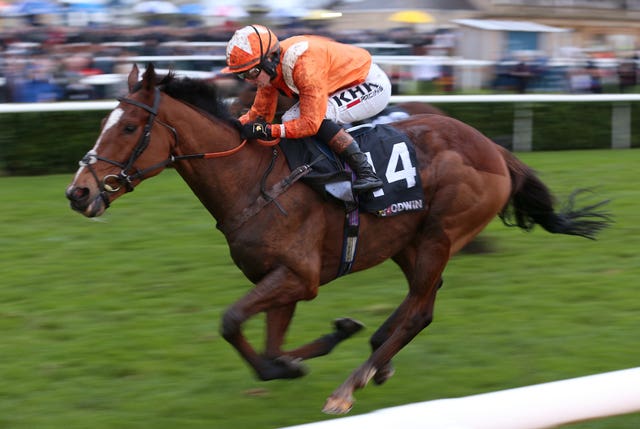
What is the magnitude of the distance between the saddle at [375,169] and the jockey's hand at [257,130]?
0.40 ft

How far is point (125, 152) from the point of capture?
135 inches

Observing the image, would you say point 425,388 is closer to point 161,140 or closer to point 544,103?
point 161,140

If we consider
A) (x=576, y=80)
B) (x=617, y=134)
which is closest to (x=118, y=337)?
(x=617, y=134)

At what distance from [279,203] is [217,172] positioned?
28 centimetres

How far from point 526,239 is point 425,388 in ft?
10.1

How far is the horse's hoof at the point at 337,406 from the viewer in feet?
11.6

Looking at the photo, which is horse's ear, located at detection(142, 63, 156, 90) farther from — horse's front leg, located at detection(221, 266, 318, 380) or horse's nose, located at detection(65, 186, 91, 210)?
horse's front leg, located at detection(221, 266, 318, 380)

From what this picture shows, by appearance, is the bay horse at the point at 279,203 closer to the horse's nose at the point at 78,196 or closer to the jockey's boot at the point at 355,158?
the horse's nose at the point at 78,196

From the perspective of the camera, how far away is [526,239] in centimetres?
665

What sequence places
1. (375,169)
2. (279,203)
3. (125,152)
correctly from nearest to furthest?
(125,152), (279,203), (375,169)

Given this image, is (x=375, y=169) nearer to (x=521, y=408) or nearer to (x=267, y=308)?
(x=267, y=308)

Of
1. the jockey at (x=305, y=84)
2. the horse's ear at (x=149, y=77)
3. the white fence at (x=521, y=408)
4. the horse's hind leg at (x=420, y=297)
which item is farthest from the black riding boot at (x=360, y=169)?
the white fence at (x=521, y=408)

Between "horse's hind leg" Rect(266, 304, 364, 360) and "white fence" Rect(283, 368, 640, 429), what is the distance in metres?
1.75

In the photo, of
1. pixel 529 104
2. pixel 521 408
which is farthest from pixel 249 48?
pixel 529 104
